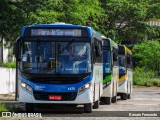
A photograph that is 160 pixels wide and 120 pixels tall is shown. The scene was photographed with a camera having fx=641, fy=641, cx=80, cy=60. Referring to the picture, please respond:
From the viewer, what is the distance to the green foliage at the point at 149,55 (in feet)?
235

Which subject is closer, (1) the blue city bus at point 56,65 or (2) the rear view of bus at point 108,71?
(1) the blue city bus at point 56,65

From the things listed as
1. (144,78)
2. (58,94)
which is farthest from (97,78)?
(144,78)

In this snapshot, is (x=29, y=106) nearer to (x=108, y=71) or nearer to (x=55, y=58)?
(x=55, y=58)

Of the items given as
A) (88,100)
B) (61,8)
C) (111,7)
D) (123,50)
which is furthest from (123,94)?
(111,7)

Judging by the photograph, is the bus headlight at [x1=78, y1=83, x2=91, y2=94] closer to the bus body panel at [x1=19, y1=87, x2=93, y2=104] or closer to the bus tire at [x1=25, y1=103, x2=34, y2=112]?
the bus body panel at [x1=19, y1=87, x2=93, y2=104]

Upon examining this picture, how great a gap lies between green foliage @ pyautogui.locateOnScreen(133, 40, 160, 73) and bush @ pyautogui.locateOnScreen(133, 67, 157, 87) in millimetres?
1321

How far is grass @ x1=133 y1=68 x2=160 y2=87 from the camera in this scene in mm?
63338

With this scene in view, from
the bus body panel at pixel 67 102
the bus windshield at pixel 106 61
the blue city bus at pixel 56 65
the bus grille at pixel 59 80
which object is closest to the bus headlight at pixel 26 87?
the blue city bus at pixel 56 65

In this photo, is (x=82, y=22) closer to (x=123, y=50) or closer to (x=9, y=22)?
(x=123, y=50)

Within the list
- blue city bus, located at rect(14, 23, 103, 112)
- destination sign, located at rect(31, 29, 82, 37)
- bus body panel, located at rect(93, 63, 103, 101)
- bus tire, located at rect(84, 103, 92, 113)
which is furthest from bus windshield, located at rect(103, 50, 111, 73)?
destination sign, located at rect(31, 29, 82, 37)

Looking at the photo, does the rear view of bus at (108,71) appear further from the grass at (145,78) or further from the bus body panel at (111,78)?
the grass at (145,78)

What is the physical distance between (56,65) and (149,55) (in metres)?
51.1

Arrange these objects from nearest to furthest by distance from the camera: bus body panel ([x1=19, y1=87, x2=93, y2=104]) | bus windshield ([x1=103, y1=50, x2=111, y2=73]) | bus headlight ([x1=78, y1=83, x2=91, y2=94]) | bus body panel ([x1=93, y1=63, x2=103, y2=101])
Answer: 1. bus body panel ([x1=19, y1=87, x2=93, y2=104])
2. bus headlight ([x1=78, y1=83, x2=91, y2=94])
3. bus body panel ([x1=93, y1=63, x2=103, y2=101])
4. bus windshield ([x1=103, y1=50, x2=111, y2=73])

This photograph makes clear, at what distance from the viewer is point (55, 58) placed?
21.0 meters
